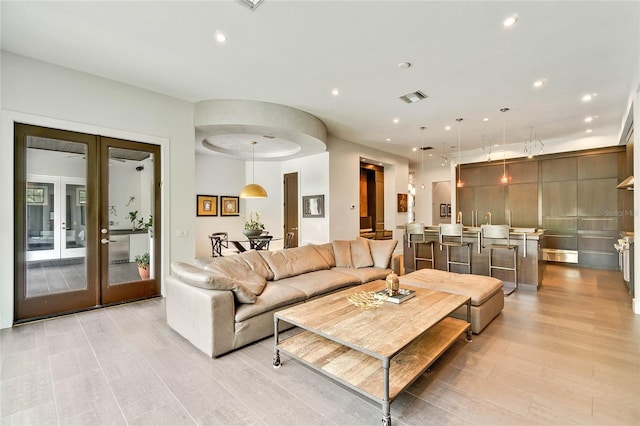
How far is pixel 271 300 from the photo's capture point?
10.4ft

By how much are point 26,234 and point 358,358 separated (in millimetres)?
4218

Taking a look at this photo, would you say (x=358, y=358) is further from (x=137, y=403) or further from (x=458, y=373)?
(x=137, y=403)

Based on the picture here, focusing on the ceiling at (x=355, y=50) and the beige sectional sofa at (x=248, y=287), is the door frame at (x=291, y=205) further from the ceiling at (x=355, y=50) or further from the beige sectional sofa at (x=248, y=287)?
the beige sectional sofa at (x=248, y=287)

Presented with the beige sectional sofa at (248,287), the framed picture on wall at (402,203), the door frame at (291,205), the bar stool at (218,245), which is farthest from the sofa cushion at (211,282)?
the framed picture on wall at (402,203)

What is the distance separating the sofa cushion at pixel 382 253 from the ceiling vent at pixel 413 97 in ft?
7.89

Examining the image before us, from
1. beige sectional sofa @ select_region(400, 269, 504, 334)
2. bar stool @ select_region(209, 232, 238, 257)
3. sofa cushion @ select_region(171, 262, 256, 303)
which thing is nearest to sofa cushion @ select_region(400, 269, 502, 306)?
beige sectional sofa @ select_region(400, 269, 504, 334)

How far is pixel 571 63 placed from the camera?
12.0ft

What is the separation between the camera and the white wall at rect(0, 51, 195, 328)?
3438 millimetres

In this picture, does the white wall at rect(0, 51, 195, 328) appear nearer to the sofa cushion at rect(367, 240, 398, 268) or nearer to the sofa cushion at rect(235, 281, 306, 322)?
the sofa cushion at rect(235, 281, 306, 322)

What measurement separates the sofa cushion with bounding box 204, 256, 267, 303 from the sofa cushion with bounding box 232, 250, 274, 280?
0.31ft

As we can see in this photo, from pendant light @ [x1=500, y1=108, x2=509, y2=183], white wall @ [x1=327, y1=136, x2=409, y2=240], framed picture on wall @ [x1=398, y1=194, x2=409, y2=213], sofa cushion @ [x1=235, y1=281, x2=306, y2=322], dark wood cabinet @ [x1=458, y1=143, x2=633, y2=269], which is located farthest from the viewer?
framed picture on wall @ [x1=398, y1=194, x2=409, y2=213]

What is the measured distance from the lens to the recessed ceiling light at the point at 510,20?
2801mm

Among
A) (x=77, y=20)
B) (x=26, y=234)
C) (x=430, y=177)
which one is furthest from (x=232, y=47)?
(x=430, y=177)

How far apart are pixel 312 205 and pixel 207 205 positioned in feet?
10.2
